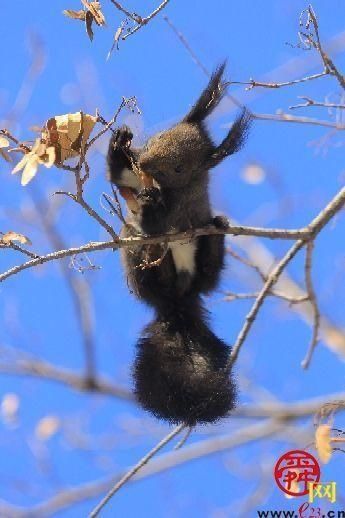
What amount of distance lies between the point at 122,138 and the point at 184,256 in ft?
1.93

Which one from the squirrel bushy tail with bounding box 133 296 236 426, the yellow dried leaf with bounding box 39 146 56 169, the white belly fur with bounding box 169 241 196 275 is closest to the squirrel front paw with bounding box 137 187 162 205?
the white belly fur with bounding box 169 241 196 275

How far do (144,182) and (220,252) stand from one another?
53 centimetres

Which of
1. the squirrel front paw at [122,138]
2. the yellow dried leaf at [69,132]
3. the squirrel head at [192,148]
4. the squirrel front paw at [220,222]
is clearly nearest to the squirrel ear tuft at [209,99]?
the squirrel head at [192,148]

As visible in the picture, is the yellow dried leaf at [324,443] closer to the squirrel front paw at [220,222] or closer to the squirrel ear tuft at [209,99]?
the squirrel front paw at [220,222]

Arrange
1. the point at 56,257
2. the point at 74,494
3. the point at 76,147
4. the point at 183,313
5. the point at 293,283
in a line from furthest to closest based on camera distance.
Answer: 1. the point at 293,283
2. the point at 74,494
3. the point at 183,313
4. the point at 56,257
5. the point at 76,147

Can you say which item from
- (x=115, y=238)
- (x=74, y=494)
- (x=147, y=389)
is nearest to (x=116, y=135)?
(x=115, y=238)

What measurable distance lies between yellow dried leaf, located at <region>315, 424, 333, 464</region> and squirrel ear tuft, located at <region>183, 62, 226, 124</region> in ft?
4.48

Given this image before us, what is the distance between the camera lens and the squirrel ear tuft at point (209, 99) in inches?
123

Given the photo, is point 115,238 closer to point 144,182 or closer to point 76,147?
point 76,147

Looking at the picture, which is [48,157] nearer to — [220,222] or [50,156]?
[50,156]

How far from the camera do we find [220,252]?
3.49 m

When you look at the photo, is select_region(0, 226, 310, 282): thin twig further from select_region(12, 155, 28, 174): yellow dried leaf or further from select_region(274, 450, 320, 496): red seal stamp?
select_region(274, 450, 320, 496): red seal stamp

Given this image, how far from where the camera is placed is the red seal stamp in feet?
10.4

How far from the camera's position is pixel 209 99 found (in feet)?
10.6
